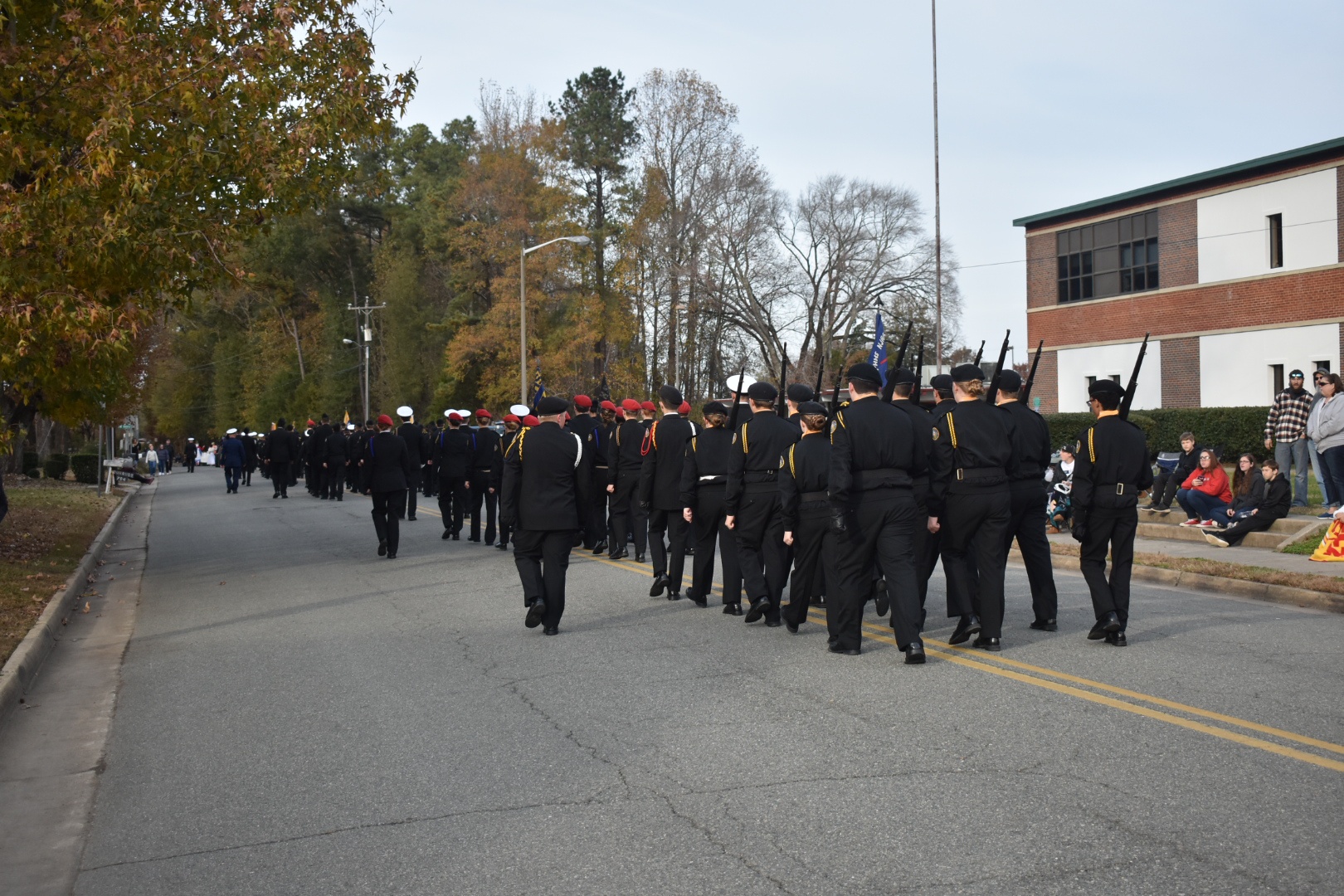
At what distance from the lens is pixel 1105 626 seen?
8695mm

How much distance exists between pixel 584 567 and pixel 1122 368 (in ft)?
95.9

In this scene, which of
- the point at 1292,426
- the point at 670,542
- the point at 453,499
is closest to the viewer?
the point at 670,542

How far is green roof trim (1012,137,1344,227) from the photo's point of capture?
3212 centimetres

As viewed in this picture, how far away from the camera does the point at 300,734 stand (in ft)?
21.8

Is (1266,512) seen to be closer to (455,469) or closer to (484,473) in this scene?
(484,473)

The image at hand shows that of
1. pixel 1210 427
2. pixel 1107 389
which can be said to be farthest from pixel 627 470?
pixel 1210 427

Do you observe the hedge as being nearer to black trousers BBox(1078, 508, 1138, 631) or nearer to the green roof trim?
the green roof trim

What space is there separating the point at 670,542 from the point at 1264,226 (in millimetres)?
29285

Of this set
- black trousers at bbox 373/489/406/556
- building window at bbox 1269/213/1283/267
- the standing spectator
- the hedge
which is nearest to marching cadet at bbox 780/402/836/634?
black trousers at bbox 373/489/406/556

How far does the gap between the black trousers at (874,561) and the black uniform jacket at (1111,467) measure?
1480 mm

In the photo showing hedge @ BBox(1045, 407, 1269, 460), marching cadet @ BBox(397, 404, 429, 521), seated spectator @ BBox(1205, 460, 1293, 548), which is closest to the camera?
seated spectator @ BBox(1205, 460, 1293, 548)

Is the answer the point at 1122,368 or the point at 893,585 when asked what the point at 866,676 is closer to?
the point at 893,585

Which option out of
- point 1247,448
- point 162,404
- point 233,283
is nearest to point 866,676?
point 233,283

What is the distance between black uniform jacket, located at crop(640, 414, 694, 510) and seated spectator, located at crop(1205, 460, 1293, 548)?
7.72 metres
